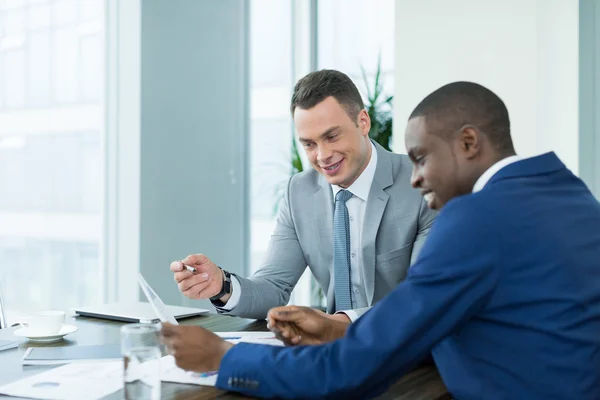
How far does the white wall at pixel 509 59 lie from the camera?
3633 mm

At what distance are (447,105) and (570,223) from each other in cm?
32

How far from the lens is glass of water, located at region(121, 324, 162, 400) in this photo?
1.16 m

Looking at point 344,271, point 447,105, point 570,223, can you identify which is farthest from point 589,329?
point 344,271

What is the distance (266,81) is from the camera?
475cm

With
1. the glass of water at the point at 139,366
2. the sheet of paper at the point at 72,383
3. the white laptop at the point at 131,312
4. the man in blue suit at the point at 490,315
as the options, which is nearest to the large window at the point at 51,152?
the white laptop at the point at 131,312

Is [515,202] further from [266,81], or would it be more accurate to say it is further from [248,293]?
[266,81]

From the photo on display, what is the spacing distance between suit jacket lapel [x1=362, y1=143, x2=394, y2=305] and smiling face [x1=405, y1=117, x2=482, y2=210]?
2.97ft

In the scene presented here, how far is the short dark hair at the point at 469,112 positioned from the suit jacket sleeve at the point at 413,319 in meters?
0.21

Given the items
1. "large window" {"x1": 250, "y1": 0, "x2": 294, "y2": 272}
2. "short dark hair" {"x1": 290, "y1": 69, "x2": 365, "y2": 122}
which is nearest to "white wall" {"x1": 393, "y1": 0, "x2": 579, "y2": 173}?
"large window" {"x1": 250, "y1": 0, "x2": 294, "y2": 272}

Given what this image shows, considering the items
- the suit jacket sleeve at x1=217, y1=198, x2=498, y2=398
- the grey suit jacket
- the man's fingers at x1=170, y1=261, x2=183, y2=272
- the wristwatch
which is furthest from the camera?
the grey suit jacket

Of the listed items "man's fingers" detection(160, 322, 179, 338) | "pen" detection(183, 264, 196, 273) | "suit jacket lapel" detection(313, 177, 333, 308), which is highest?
"suit jacket lapel" detection(313, 177, 333, 308)

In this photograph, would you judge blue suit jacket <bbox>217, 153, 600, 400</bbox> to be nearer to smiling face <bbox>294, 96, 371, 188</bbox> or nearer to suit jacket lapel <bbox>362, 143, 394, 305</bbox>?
suit jacket lapel <bbox>362, 143, 394, 305</bbox>

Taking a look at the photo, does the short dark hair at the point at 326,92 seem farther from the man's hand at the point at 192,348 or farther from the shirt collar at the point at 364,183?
the man's hand at the point at 192,348

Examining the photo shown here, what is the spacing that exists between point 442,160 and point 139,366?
2.31 feet
